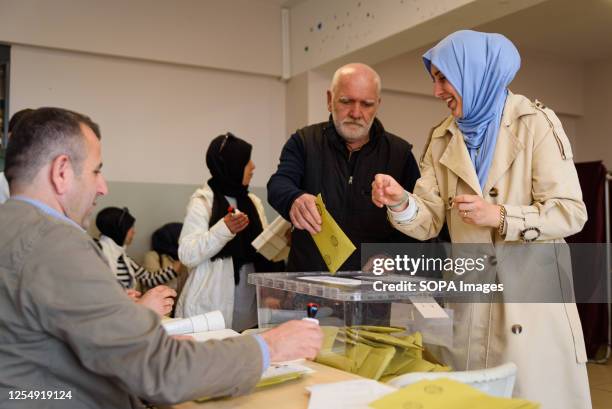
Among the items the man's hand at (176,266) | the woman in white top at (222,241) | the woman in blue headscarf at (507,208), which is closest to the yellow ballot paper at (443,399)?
the woman in blue headscarf at (507,208)

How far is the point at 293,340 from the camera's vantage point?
48.0 inches

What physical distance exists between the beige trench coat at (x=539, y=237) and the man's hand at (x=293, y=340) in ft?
1.34

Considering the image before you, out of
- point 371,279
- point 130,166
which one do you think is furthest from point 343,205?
point 130,166

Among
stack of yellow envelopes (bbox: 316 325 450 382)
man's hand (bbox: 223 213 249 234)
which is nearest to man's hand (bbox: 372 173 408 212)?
stack of yellow envelopes (bbox: 316 325 450 382)

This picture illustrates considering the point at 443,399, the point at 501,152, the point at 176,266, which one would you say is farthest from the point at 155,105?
Result: the point at 443,399

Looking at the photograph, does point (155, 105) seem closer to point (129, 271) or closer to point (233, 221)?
point (129, 271)

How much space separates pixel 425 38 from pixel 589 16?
7.07 feet

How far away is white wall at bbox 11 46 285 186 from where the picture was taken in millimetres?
4363

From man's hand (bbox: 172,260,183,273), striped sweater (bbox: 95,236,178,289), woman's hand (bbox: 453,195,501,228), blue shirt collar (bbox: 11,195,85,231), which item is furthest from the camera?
man's hand (bbox: 172,260,183,273)

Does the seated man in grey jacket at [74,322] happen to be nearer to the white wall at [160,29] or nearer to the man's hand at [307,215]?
the man's hand at [307,215]

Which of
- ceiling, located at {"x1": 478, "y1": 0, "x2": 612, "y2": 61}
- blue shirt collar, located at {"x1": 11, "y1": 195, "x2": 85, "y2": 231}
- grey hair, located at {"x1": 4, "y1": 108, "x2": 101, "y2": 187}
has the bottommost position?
blue shirt collar, located at {"x1": 11, "y1": 195, "x2": 85, "y2": 231}

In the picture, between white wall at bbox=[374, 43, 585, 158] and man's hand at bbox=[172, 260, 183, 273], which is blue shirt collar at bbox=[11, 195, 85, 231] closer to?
man's hand at bbox=[172, 260, 183, 273]

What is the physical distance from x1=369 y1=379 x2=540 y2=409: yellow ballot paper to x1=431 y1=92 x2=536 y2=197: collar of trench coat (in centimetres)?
69

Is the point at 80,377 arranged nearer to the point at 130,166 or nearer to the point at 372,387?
the point at 372,387
